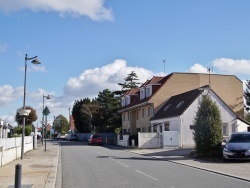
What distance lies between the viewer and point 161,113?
149 feet

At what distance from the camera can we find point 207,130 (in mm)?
24750

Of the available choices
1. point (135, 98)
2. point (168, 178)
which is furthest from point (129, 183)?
point (135, 98)

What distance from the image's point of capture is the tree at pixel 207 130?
24.4 m

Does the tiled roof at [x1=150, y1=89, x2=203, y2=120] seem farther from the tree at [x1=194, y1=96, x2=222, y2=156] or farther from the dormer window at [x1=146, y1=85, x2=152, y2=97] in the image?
the tree at [x1=194, y1=96, x2=222, y2=156]

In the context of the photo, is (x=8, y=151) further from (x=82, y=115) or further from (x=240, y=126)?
(x=82, y=115)

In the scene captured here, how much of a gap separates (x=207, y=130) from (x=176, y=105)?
1826 centimetres

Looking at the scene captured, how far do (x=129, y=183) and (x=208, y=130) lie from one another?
504 inches

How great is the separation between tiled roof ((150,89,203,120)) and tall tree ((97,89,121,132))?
103 feet

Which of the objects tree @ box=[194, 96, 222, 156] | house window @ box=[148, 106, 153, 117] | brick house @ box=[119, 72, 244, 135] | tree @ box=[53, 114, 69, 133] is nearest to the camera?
tree @ box=[194, 96, 222, 156]

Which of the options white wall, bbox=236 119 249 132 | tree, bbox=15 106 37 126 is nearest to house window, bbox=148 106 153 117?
white wall, bbox=236 119 249 132

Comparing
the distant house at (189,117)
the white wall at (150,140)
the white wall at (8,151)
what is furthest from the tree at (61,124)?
the white wall at (8,151)

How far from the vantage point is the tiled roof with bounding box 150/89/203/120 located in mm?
39812

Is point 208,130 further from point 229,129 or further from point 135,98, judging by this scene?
point 135,98

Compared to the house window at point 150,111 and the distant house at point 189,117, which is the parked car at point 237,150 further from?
the house window at point 150,111
